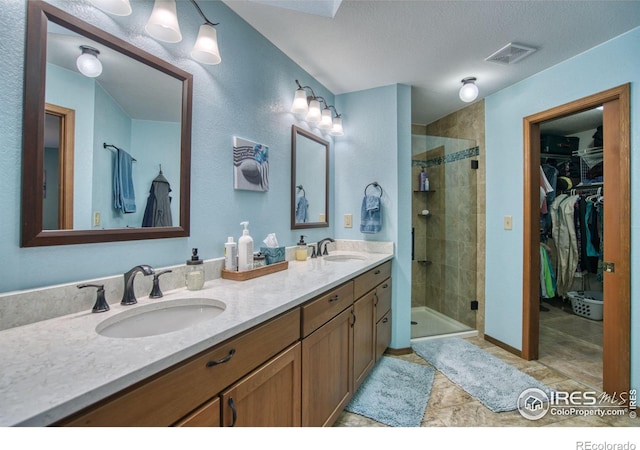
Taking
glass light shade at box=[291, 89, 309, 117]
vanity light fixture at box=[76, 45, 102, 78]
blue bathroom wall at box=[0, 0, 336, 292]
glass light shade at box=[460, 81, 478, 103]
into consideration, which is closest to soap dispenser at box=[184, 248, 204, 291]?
blue bathroom wall at box=[0, 0, 336, 292]

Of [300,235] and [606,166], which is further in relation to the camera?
[300,235]

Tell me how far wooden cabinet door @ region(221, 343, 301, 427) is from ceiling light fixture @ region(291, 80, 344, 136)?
1.62 m

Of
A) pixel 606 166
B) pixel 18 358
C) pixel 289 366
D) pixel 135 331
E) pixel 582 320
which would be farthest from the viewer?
pixel 582 320

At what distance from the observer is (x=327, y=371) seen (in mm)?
1380

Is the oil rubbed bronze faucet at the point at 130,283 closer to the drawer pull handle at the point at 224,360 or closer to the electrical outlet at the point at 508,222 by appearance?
the drawer pull handle at the point at 224,360

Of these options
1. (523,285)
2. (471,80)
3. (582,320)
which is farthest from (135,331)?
(582,320)

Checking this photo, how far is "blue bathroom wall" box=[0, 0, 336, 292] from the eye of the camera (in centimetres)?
83

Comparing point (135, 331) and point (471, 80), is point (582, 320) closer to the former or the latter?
point (471, 80)

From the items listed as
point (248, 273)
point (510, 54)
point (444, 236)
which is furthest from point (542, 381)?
point (510, 54)

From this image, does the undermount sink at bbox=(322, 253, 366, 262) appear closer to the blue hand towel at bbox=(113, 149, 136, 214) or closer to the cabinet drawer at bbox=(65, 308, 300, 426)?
the cabinet drawer at bbox=(65, 308, 300, 426)

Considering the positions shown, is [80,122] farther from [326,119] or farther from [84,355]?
[326,119]

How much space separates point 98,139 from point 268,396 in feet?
3.72

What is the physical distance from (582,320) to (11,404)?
4435 millimetres

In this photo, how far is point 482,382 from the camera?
1.94 m
